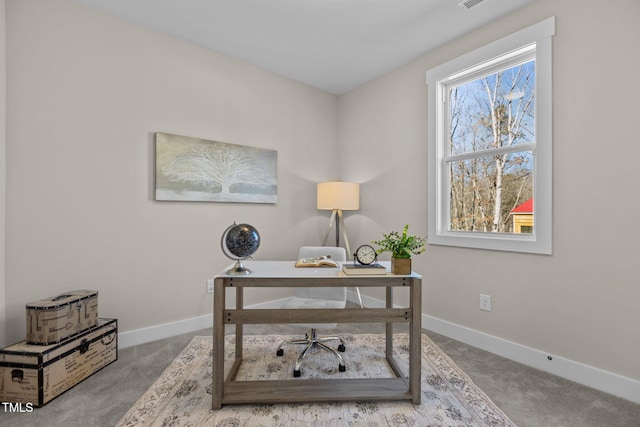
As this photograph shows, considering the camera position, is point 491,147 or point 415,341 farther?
point 491,147

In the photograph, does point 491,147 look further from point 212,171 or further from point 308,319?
point 212,171

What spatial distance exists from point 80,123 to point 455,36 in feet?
10.3

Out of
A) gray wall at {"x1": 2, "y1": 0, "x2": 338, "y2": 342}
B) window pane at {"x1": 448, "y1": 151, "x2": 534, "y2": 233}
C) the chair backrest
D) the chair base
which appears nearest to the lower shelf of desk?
the chair base

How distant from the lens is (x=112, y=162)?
2467 millimetres

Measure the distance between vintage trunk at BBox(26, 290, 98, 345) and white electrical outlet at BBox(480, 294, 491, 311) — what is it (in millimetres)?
2973

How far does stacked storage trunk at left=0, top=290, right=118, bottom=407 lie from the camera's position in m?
1.73

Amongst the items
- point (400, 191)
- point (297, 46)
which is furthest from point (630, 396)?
point (297, 46)

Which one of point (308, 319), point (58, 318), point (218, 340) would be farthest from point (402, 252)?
point (58, 318)

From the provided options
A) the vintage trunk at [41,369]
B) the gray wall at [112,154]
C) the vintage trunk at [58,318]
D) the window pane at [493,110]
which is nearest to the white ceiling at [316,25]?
the gray wall at [112,154]

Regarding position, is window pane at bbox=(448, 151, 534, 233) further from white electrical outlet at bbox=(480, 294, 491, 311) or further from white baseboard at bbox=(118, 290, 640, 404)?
white baseboard at bbox=(118, 290, 640, 404)

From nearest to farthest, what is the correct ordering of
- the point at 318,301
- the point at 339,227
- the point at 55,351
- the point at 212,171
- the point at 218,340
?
the point at 218,340, the point at 55,351, the point at 318,301, the point at 212,171, the point at 339,227

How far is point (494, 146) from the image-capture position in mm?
2602

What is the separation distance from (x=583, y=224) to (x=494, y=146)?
900 mm

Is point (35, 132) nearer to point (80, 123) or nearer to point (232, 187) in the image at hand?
point (80, 123)
